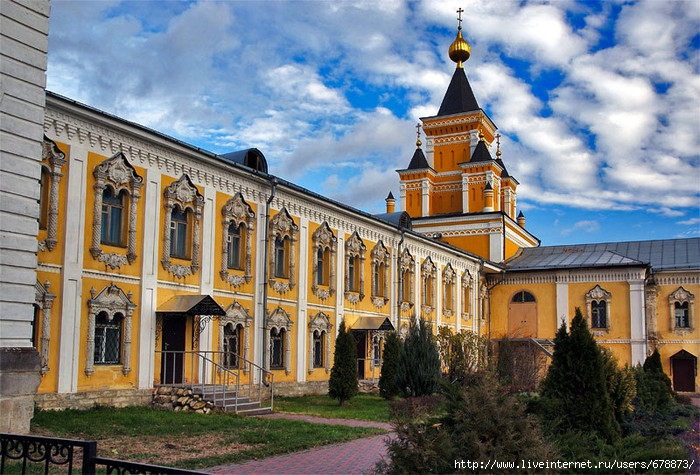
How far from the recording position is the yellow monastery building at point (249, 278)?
627 inches

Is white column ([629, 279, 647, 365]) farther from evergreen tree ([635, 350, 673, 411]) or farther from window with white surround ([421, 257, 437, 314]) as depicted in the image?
evergreen tree ([635, 350, 673, 411])

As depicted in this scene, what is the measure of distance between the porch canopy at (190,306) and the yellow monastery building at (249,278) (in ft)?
0.14

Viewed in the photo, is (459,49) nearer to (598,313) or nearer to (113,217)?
(598,313)

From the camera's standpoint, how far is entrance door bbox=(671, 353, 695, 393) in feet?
117

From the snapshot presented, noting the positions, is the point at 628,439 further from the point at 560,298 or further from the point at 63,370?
the point at 560,298

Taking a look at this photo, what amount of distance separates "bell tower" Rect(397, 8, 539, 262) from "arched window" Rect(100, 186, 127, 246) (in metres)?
26.4

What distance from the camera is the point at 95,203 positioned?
16.5m

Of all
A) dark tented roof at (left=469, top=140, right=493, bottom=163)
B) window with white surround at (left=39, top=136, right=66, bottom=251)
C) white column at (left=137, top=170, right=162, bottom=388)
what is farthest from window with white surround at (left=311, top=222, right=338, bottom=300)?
dark tented roof at (left=469, top=140, right=493, bottom=163)

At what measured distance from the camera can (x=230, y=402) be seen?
17.6 m

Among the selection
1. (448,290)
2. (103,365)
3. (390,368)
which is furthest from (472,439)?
(448,290)

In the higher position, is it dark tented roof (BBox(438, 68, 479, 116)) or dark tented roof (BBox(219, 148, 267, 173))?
dark tented roof (BBox(438, 68, 479, 116))

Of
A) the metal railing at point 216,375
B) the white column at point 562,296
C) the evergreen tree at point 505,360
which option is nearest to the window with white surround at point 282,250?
the metal railing at point 216,375

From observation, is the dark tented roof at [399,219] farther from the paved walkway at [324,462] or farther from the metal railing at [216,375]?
the paved walkway at [324,462]

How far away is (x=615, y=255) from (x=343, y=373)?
22.6 metres
